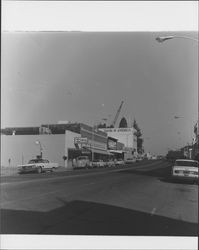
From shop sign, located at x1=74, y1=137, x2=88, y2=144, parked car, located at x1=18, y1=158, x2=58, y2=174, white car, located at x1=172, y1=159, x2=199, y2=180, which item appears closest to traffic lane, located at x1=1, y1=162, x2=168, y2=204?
parked car, located at x1=18, y1=158, x2=58, y2=174

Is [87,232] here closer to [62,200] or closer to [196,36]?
[62,200]

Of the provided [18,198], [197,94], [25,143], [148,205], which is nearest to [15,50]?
[25,143]

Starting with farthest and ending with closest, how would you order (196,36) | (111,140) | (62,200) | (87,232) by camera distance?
(111,140), (62,200), (196,36), (87,232)

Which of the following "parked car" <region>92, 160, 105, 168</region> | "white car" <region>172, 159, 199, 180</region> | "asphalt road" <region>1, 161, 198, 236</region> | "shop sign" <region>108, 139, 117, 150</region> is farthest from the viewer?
"white car" <region>172, 159, 199, 180</region>

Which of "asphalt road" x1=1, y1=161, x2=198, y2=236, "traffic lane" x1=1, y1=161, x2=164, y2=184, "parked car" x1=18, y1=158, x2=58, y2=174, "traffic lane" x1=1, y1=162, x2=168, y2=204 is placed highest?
"parked car" x1=18, y1=158, x2=58, y2=174

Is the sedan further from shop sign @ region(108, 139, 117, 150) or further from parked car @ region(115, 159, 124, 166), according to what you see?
shop sign @ region(108, 139, 117, 150)

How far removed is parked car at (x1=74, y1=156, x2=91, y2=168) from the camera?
1296 centimetres

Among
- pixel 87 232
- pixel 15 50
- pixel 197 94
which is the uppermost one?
pixel 15 50

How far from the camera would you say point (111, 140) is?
12.8 metres

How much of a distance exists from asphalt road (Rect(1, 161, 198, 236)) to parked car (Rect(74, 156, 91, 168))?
0.40 m

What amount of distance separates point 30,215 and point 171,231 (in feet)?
9.86

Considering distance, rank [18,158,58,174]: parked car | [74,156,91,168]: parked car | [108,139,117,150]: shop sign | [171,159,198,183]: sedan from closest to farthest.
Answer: [18,158,58,174]: parked car, [108,139,117,150]: shop sign, [74,156,91,168]: parked car, [171,159,198,183]: sedan

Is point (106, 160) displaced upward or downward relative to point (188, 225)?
upward

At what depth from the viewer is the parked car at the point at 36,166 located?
452 inches
